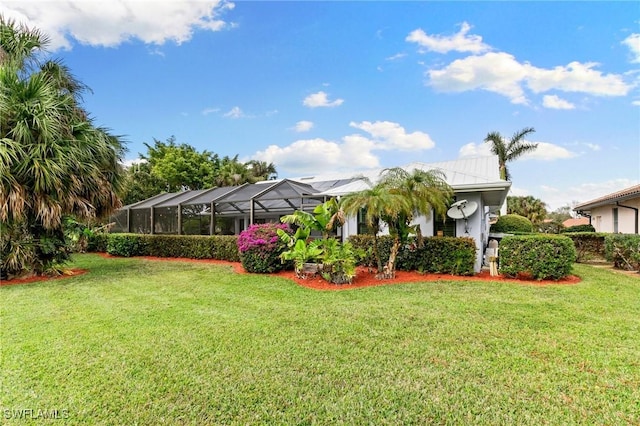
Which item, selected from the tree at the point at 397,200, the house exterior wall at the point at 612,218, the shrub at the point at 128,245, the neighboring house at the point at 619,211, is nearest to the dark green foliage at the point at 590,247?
the neighboring house at the point at 619,211

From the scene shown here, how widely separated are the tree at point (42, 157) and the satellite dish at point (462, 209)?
11747mm

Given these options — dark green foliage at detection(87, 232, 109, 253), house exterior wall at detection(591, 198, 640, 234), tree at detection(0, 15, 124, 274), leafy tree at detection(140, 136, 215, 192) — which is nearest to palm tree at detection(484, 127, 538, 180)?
house exterior wall at detection(591, 198, 640, 234)

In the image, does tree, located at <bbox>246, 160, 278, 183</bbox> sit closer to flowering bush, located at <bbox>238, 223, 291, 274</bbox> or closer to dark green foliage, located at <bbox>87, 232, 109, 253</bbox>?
dark green foliage, located at <bbox>87, 232, 109, 253</bbox>

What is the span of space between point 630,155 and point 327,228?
1505 cm

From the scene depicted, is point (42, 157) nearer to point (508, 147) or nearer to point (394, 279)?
point (394, 279)

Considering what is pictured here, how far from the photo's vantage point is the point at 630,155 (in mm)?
14086

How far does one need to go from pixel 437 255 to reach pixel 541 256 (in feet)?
8.60

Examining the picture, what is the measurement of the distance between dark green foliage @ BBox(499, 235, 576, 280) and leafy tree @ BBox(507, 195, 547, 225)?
26.3 m

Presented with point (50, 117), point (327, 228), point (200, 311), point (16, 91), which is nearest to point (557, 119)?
point (327, 228)

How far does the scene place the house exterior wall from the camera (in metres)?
14.5

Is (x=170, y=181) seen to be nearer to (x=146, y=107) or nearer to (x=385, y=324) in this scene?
(x=146, y=107)

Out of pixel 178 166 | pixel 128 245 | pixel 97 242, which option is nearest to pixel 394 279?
pixel 128 245

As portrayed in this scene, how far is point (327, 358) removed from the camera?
391 centimetres

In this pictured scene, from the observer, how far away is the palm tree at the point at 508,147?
25047mm
